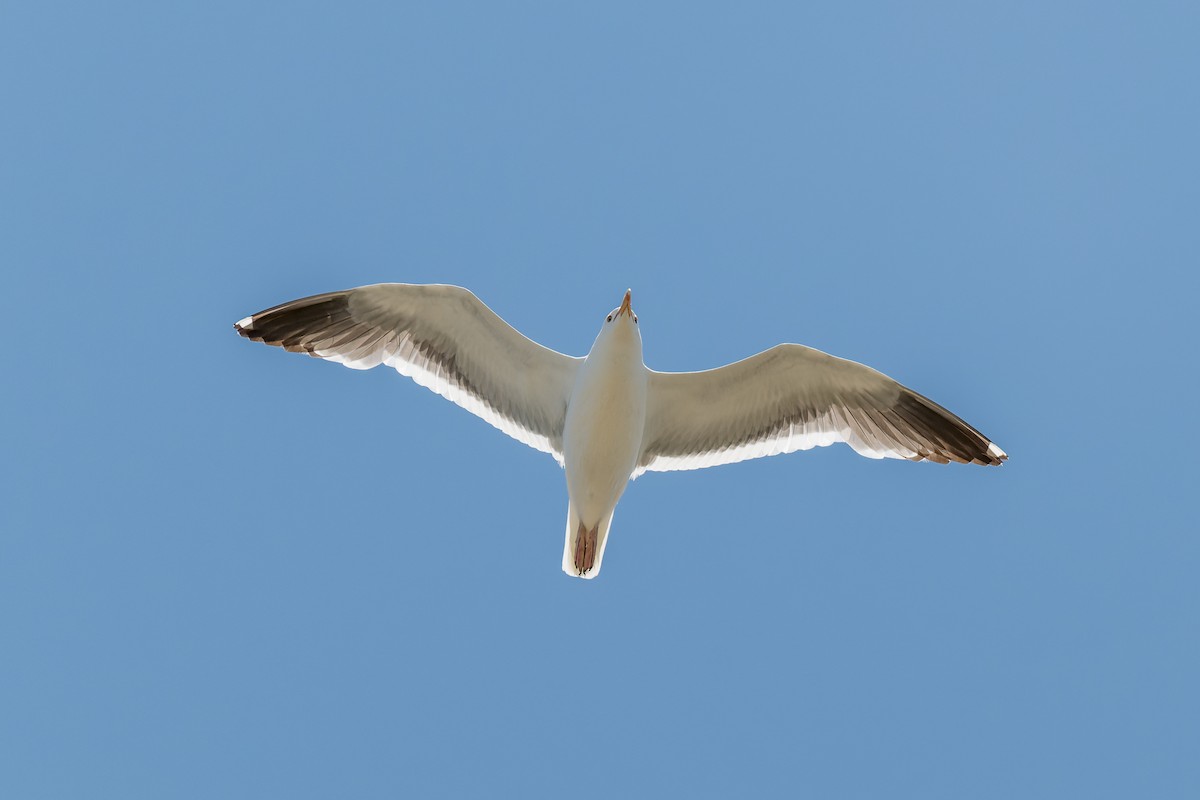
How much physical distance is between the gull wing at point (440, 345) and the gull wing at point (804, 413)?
96 cm

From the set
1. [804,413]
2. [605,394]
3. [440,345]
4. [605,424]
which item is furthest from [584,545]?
[804,413]

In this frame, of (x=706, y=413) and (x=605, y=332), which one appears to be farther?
(x=706, y=413)

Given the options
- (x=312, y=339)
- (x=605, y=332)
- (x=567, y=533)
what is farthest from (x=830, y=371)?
(x=312, y=339)

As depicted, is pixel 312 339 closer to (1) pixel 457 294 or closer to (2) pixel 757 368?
(1) pixel 457 294

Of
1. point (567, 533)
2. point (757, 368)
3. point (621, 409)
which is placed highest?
point (757, 368)

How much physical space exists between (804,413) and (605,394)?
1987mm

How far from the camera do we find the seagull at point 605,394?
10.1 meters

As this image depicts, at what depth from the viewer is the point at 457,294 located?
10227 mm

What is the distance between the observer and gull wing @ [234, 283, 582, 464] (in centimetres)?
1030

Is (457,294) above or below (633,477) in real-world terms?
above

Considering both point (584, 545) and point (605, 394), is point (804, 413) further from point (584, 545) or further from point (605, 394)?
point (584, 545)

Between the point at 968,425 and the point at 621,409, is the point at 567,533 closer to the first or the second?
the point at 621,409

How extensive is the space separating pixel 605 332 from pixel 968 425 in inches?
133

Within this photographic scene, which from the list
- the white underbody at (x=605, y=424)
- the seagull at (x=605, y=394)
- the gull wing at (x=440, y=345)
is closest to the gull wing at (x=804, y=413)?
the seagull at (x=605, y=394)
